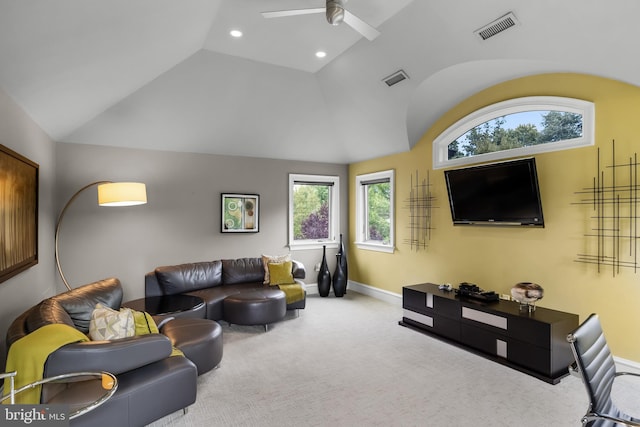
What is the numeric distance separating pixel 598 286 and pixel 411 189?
274 centimetres

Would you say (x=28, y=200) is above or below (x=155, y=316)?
above

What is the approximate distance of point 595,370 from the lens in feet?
5.42

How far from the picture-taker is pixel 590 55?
304 cm

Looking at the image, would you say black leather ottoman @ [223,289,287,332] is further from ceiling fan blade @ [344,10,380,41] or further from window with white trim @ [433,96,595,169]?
ceiling fan blade @ [344,10,380,41]

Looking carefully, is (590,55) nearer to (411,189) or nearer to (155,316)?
(411,189)

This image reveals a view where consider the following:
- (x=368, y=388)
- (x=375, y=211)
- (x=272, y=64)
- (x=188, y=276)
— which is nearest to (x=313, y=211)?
(x=375, y=211)

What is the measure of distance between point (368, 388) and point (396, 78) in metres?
3.53

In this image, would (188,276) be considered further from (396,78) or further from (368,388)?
(396,78)

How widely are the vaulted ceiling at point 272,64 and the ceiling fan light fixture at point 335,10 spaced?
0.75m

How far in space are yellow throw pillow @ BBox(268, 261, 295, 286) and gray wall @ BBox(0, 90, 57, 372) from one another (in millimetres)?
2819

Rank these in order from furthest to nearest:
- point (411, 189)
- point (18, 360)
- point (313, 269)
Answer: point (313, 269) < point (411, 189) < point (18, 360)

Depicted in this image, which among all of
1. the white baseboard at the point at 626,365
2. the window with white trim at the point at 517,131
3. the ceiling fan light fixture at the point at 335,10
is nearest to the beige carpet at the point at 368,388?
the white baseboard at the point at 626,365

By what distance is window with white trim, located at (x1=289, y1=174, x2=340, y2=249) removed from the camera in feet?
21.8

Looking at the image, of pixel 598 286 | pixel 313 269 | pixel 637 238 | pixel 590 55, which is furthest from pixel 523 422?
pixel 313 269
